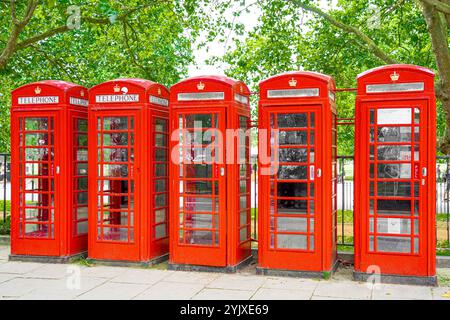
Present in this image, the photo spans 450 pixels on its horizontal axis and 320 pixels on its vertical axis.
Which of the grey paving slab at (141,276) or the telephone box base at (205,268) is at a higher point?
the telephone box base at (205,268)

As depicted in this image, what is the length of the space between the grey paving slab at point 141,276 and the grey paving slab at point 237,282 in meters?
0.79

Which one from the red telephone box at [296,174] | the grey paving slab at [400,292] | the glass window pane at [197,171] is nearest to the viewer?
the grey paving slab at [400,292]

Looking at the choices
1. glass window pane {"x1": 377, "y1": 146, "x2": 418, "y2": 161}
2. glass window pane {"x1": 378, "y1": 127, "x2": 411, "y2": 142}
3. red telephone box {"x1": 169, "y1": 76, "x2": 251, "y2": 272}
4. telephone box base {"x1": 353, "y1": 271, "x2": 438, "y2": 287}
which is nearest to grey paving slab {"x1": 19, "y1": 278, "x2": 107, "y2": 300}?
red telephone box {"x1": 169, "y1": 76, "x2": 251, "y2": 272}

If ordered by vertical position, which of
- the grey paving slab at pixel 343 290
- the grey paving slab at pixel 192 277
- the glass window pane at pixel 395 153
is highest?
the glass window pane at pixel 395 153

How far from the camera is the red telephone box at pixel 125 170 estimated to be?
24.5 feet

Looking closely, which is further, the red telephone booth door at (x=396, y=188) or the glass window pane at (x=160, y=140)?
the glass window pane at (x=160, y=140)

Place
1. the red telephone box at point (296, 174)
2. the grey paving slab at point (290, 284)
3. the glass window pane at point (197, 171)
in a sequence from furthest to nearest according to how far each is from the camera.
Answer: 1. the glass window pane at point (197, 171)
2. the red telephone box at point (296, 174)
3. the grey paving slab at point (290, 284)

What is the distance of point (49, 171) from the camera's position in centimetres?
789

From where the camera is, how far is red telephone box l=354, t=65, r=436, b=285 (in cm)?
641

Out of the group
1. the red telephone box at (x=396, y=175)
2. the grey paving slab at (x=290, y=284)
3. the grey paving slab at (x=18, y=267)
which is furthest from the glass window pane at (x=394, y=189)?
the grey paving slab at (x=18, y=267)

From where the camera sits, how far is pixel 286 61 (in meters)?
12.4

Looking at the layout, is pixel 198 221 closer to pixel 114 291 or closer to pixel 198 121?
pixel 198 121

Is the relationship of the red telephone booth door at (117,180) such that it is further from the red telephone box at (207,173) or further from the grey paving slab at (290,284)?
the grey paving slab at (290,284)

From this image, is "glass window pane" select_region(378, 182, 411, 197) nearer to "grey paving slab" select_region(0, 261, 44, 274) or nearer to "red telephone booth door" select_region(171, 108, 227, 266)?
"red telephone booth door" select_region(171, 108, 227, 266)
